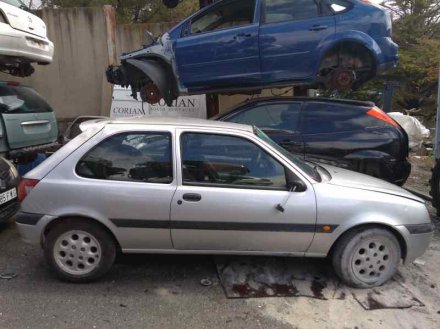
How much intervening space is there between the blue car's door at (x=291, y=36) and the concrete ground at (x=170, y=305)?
9.00 ft

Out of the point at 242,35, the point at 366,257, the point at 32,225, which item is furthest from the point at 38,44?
the point at 366,257

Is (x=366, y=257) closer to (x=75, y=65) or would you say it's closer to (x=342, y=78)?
(x=342, y=78)

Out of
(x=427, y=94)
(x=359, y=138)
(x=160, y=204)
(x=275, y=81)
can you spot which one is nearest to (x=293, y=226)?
(x=160, y=204)

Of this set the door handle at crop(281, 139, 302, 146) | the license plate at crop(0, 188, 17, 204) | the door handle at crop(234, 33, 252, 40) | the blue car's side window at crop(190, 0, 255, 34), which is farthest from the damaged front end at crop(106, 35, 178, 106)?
the license plate at crop(0, 188, 17, 204)

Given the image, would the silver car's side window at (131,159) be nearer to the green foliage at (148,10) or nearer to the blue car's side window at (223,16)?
the blue car's side window at (223,16)

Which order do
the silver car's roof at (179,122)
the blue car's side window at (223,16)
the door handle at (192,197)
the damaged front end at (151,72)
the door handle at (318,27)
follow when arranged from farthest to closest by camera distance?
1. the damaged front end at (151,72)
2. the blue car's side window at (223,16)
3. the door handle at (318,27)
4. the silver car's roof at (179,122)
5. the door handle at (192,197)

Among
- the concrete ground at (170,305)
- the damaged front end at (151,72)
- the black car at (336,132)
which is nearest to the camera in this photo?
the concrete ground at (170,305)

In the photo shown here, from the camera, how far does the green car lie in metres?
6.11

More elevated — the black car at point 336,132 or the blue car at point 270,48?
the blue car at point 270,48

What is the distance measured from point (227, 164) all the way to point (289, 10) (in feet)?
10.1

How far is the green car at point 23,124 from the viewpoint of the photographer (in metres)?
6.11

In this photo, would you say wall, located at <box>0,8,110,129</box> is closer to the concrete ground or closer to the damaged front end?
the damaged front end

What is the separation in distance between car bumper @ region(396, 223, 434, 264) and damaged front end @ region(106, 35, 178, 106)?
3.76 meters

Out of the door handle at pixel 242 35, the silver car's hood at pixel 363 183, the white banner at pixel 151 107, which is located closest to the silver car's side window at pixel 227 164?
the silver car's hood at pixel 363 183
